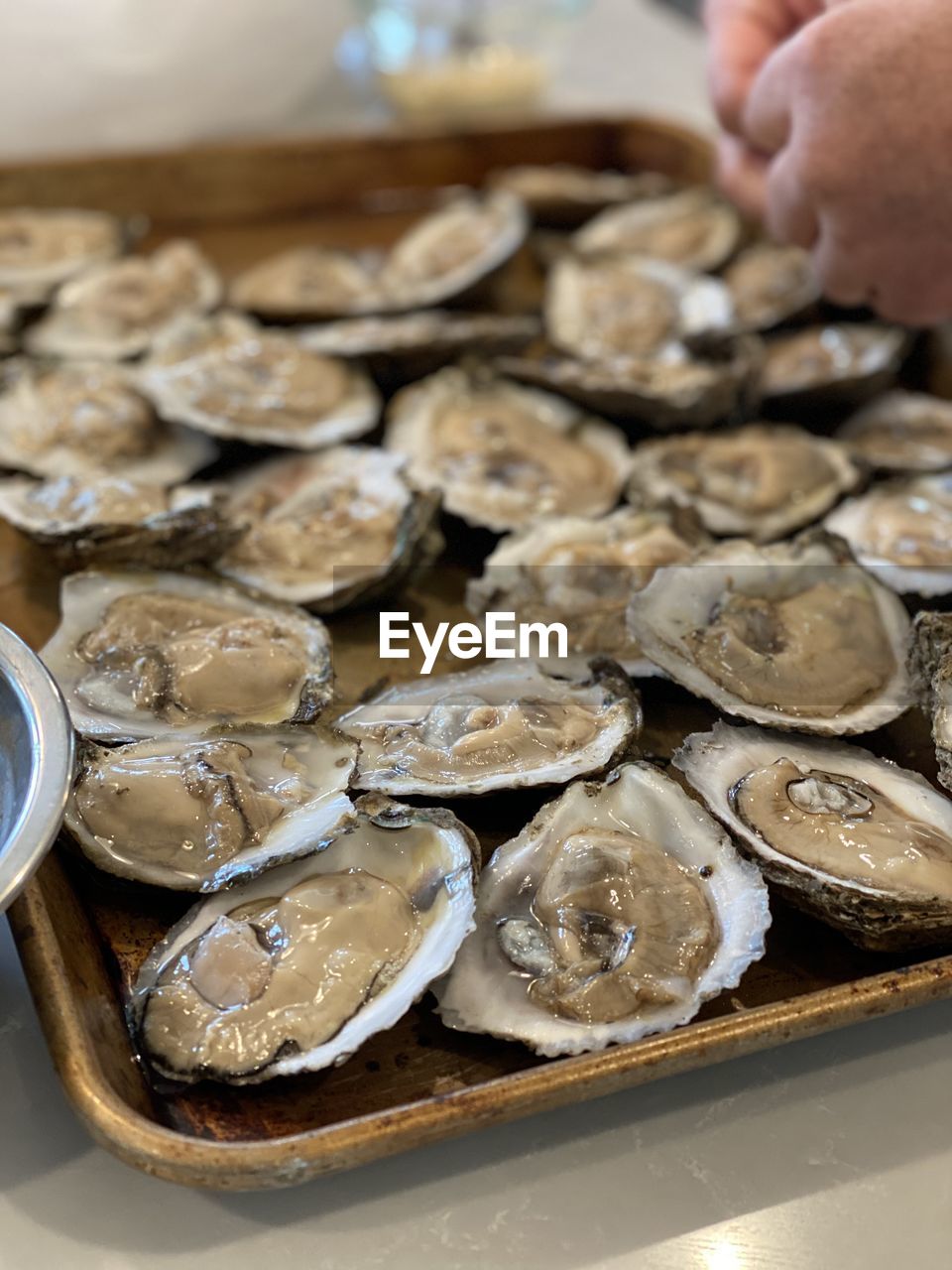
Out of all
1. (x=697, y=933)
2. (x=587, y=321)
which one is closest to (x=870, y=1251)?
(x=697, y=933)

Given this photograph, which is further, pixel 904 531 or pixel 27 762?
pixel 904 531

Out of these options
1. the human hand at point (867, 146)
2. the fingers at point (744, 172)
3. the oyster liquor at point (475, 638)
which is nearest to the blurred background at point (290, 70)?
the fingers at point (744, 172)

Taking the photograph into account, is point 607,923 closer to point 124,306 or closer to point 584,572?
point 584,572

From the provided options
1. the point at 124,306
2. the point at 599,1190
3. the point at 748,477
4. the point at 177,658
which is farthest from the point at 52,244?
the point at 599,1190

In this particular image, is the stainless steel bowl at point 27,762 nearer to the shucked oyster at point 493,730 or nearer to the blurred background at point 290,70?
the shucked oyster at point 493,730

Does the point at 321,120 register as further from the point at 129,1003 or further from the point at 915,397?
the point at 129,1003

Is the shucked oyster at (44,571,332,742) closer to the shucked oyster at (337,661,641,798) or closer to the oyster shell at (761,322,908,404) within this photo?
the shucked oyster at (337,661,641,798)

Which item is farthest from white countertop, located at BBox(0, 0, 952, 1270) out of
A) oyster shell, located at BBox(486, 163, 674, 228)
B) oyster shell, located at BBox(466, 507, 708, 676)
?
oyster shell, located at BBox(486, 163, 674, 228)
